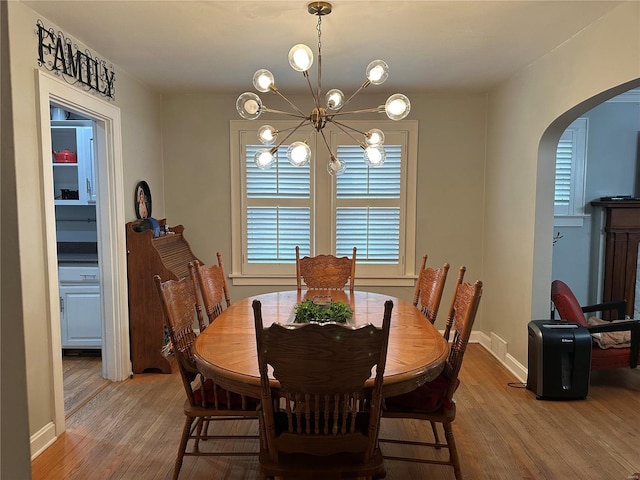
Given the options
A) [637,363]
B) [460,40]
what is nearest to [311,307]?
[460,40]

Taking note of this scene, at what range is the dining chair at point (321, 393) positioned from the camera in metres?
1.58

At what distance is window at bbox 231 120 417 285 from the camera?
179 inches

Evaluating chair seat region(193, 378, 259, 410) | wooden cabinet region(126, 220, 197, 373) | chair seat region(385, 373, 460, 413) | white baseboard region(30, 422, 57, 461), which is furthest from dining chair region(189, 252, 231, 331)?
chair seat region(385, 373, 460, 413)

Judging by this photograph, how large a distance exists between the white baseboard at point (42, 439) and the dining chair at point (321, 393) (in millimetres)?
1611

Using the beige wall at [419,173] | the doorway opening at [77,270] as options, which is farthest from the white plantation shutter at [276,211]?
the doorway opening at [77,270]

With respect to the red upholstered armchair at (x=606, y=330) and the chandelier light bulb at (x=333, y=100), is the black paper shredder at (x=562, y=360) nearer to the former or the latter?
the red upholstered armchair at (x=606, y=330)

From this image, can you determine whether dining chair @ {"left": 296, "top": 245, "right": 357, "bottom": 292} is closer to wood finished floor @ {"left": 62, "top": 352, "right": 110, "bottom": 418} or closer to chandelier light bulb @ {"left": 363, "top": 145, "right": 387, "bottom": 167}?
chandelier light bulb @ {"left": 363, "top": 145, "right": 387, "bottom": 167}

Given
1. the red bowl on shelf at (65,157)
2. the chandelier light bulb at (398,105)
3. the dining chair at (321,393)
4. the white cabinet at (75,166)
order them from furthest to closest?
the red bowl on shelf at (65,157)
the white cabinet at (75,166)
the chandelier light bulb at (398,105)
the dining chair at (321,393)

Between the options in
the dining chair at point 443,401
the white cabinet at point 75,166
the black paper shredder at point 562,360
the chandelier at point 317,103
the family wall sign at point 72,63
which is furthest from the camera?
the white cabinet at point 75,166

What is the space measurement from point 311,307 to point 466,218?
2.68 meters

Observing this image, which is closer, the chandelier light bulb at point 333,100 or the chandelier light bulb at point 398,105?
the chandelier light bulb at point 398,105

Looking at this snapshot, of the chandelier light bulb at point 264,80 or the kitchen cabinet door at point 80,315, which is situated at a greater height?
the chandelier light bulb at point 264,80

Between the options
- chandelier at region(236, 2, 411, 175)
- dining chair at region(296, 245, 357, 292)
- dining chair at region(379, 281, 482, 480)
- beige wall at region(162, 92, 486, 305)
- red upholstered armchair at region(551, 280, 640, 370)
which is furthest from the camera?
beige wall at region(162, 92, 486, 305)

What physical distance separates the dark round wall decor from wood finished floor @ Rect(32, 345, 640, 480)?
144 cm
